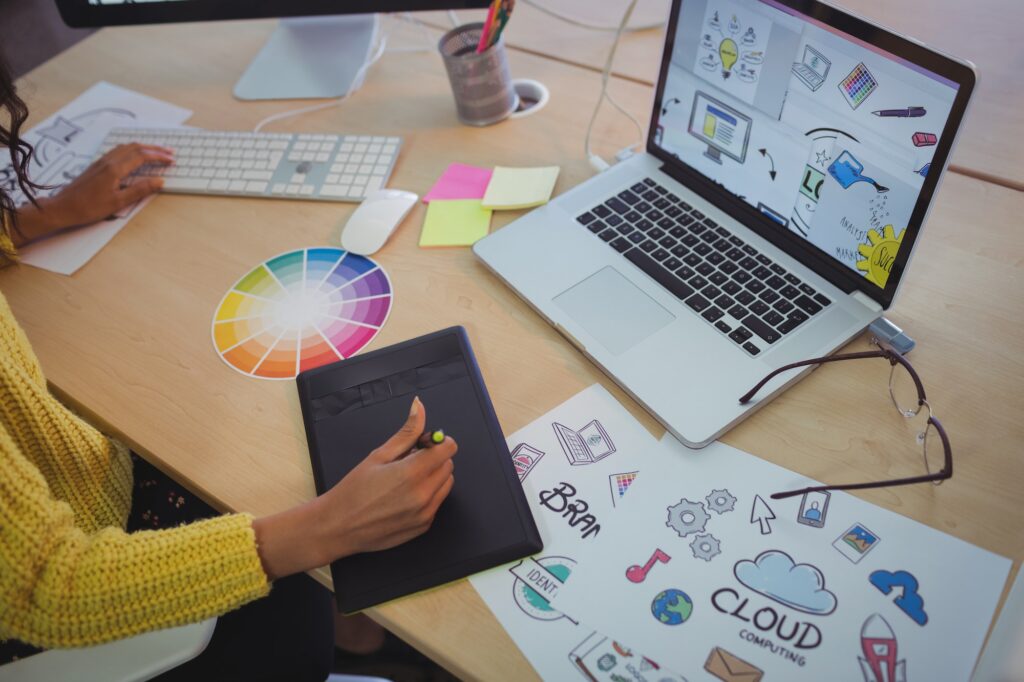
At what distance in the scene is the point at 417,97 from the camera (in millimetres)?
1207

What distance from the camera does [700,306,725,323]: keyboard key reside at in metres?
0.79

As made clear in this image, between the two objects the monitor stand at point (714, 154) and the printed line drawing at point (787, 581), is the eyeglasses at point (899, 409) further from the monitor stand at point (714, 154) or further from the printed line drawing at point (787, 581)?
the monitor stand at point (714, 154)

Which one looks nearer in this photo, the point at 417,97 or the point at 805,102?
the point at 805,102

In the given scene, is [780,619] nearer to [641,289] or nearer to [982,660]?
[982,660]

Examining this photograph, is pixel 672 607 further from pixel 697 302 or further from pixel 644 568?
pixel 697 302

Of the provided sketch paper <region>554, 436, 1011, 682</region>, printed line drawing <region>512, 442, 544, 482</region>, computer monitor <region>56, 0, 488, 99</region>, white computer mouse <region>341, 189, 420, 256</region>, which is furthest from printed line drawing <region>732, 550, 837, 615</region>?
computer monitor <region>56, 0, 488, 99</region>

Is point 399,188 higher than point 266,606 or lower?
higher

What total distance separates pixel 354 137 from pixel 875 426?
811 millimetres

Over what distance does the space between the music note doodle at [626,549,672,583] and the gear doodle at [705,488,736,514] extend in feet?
0.22

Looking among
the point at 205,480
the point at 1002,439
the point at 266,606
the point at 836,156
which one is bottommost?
the point at 266,606

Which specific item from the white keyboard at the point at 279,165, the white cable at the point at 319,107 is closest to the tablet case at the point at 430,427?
the white keyboard at the point at 279,165

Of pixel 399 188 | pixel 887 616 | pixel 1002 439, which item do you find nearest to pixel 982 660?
pixel 887 616

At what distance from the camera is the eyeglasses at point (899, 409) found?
65 cm

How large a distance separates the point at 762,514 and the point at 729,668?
0.14m
